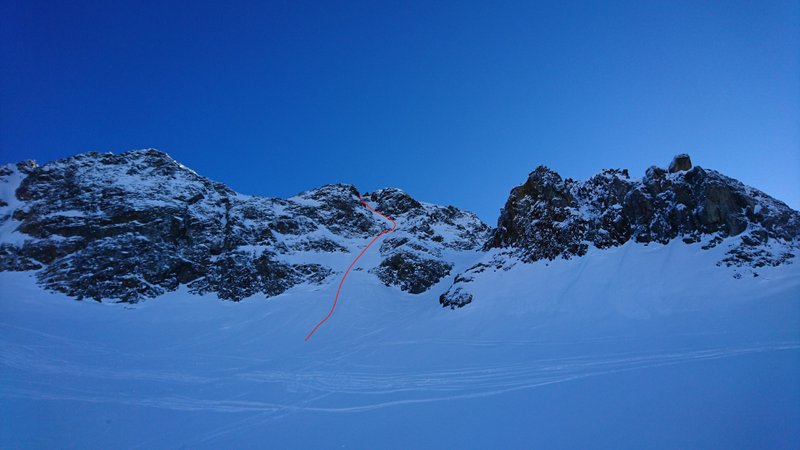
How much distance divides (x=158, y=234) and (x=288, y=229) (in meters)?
15.1

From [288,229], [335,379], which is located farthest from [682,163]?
[288,229]

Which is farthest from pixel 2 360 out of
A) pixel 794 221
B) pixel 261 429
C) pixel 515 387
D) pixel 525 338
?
pixel 794 221

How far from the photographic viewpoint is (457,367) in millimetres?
16141

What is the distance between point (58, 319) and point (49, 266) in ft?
35.9

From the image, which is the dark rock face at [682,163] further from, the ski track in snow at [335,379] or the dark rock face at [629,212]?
the ski track in snow at [335,379]

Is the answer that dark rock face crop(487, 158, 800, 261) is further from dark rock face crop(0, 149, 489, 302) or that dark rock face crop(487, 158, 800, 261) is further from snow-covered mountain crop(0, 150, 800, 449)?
dark rock face crop(0, 149, 489, 302)

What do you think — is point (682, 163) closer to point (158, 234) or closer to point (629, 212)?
point (629, 212)

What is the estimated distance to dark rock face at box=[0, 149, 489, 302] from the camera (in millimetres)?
37062

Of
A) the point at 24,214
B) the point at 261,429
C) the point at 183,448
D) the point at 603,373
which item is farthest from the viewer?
the point at 24,214

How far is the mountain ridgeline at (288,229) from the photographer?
25.4 meters

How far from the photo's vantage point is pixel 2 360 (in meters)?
20.2

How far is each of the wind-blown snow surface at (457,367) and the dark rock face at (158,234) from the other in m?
3.92

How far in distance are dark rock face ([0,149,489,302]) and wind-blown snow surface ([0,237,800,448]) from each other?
3.92 m

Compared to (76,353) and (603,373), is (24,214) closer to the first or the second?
(76,353)
